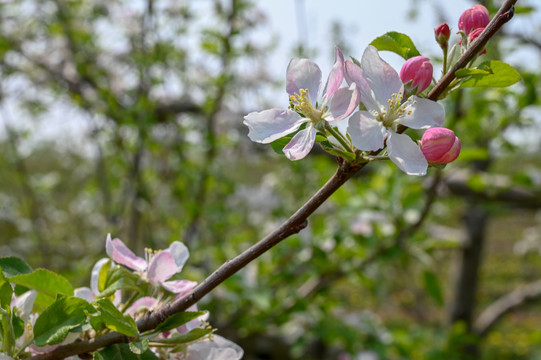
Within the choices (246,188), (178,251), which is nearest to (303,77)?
(178,251)

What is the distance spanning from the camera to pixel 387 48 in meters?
0.58

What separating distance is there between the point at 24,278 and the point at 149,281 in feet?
0.45

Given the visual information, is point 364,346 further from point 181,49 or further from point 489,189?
point 181,49

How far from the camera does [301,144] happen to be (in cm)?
52

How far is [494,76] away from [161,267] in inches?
17.2

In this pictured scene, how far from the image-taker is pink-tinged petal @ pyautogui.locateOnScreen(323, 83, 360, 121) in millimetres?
500

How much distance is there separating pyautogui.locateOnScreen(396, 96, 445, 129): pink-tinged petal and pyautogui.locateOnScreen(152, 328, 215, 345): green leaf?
0.31m

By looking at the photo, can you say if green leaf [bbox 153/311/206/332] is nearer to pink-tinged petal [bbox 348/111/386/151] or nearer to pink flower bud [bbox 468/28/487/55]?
pink-tinged petal [bbox 348/111/386/151]

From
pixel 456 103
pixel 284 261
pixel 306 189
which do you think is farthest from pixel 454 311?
pixel 456 103

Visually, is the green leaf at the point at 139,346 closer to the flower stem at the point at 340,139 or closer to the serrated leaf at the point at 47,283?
the serrated leaf at the point at 47,283

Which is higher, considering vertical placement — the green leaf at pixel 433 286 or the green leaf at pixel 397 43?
the green leaf at pixel 397 43

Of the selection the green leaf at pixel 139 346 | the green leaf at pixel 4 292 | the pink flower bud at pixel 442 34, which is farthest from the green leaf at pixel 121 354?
the pink flower bud at pixel 442 34

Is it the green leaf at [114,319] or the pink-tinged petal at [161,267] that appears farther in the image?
the pink-tinged petal at [161,267]

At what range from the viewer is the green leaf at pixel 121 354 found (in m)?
0.50
